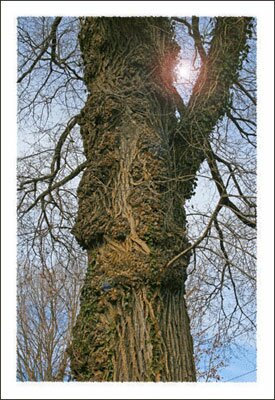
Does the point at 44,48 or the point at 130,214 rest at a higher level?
the point at 44,48

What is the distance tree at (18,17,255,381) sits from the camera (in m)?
4.51

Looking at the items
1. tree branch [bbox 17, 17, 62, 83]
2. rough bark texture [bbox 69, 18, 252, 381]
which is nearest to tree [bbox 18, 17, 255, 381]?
rough bark texture [bbox 69, 18, 252, 381]

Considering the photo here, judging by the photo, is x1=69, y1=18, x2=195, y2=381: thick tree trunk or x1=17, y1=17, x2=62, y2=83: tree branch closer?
x1=69, y1=18, x2=195, y2=381: thick tree trunk

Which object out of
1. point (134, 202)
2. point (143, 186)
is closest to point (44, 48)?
point (143, 186)

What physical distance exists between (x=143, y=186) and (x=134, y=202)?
6.7 inches

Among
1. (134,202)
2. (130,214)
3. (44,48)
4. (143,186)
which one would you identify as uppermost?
(44,48)

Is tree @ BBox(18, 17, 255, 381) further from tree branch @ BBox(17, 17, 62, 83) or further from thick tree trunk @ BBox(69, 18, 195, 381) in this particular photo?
tree branch @ BBox(17, 17, 62, 83)

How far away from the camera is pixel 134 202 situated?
4.80m

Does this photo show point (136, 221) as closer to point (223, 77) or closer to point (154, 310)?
point (154, 310)

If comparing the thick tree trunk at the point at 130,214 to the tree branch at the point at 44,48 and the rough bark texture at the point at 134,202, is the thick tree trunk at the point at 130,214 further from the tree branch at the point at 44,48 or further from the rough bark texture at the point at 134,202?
the tree branch at the point at 44,48

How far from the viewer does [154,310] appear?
455 centimetres

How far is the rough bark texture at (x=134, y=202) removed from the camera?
4.50m

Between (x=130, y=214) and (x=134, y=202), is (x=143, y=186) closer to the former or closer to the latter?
(x=134, y=202)

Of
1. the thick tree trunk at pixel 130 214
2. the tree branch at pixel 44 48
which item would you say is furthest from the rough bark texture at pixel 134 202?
the tree branch at pixel 44 48
